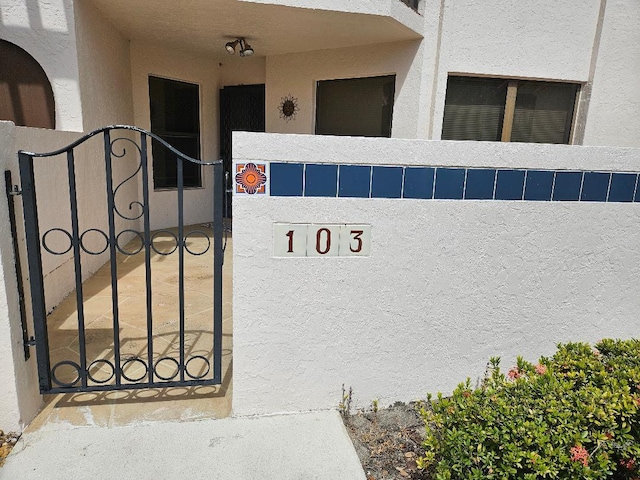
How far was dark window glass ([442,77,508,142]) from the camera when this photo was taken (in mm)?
6164

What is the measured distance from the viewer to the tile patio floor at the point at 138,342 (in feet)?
8.57

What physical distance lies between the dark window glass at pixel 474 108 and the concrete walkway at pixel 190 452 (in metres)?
5.05

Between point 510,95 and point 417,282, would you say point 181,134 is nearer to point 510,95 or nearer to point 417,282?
point 510,95

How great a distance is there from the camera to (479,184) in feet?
8.44

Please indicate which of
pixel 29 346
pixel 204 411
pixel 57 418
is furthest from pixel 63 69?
pixel 204 411

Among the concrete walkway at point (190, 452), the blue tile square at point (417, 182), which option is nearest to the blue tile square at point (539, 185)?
the blue tile square at point (417, 182)

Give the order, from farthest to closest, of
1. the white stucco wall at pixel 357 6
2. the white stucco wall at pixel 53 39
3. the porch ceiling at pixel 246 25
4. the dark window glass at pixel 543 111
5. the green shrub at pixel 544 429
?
the dark window glass at pixel 543 111, the porch ceiling at pixel 246 25, the white stucco wall at pixel 357 6, the white stucco wall at pixel 53 39, the green shrub at pixel 544 429

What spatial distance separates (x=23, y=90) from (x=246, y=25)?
290 centimetres

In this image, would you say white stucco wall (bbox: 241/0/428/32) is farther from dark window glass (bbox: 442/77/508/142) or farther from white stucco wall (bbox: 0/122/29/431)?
white stucco wall (bbox: 0/122/29/431)

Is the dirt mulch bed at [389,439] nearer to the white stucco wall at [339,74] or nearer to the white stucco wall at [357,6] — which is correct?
the white stucco wall at [339,74]

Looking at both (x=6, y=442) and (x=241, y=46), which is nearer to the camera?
(x=6, y=442)

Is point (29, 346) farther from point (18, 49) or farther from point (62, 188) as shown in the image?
point (18, 49)

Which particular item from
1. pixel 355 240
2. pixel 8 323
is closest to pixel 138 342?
pixel 8 323

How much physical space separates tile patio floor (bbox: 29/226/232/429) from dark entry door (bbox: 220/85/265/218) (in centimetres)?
349
